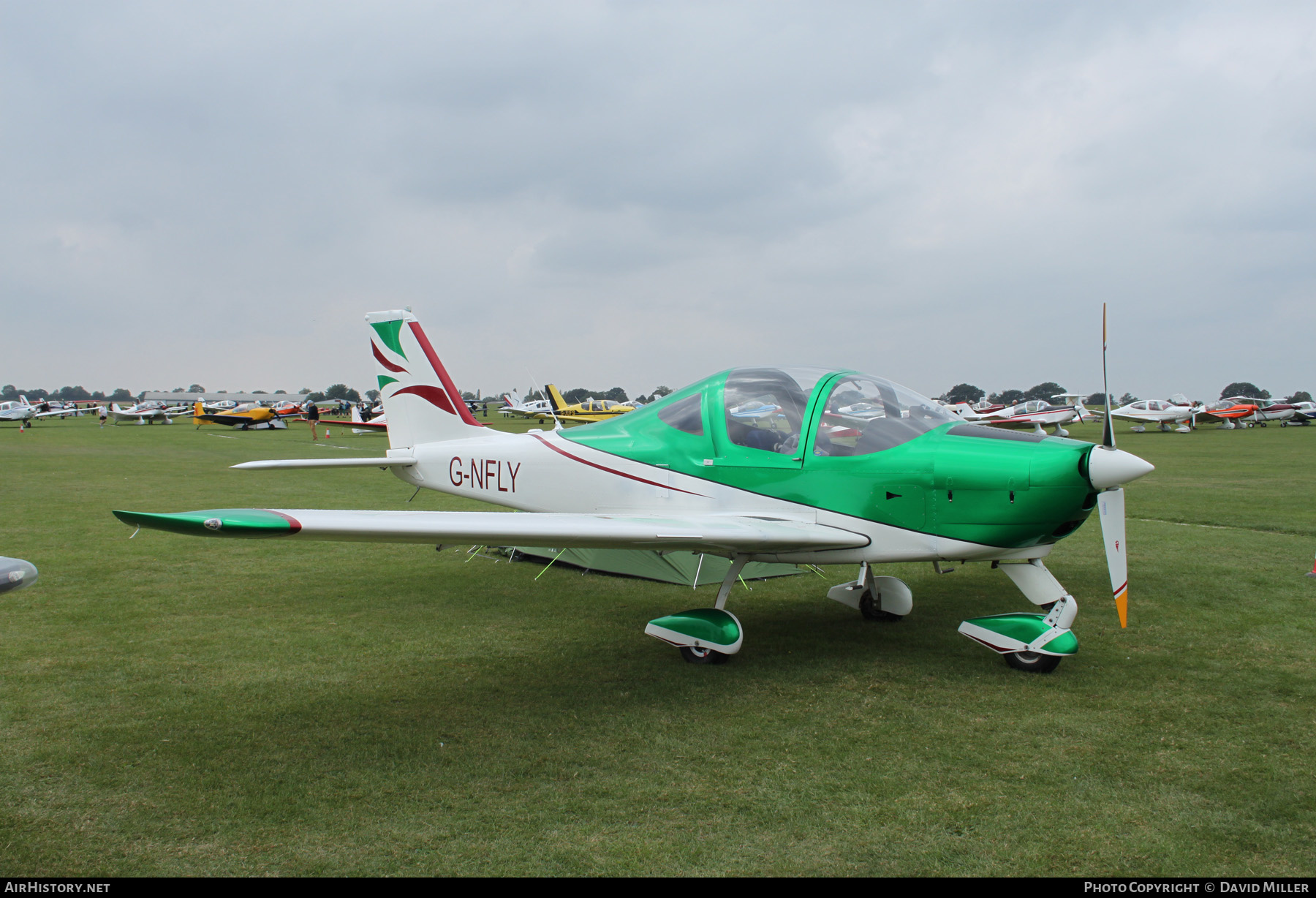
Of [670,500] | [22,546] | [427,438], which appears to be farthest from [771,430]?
[22,546]

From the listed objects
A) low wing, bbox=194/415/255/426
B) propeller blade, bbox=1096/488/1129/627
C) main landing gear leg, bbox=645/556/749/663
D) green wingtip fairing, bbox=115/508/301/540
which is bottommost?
main landing gear leg, bbox=645/556/749/663

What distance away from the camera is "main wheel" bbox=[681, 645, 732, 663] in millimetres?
A: 4852

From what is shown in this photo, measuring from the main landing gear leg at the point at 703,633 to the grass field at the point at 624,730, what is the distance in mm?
120

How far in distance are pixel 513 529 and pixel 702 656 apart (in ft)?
5.35

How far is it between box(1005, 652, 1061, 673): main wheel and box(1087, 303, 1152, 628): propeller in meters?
0.46

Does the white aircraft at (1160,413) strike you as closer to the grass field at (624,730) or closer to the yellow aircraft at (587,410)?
the yellow aircraft at (587,410)

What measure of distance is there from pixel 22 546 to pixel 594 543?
7.59m

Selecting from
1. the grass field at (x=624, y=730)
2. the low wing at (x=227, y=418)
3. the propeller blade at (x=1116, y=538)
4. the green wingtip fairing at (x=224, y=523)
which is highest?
the low wing at (x=227, y=418)

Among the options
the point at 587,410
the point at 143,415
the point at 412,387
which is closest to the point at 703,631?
the point at 412,387

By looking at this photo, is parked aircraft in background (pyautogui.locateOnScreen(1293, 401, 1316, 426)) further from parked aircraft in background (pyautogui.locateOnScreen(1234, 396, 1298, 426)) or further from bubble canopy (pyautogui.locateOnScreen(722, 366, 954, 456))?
bubble canopy (pyautogui.locateOnScreen(722, 366, 954, 456))

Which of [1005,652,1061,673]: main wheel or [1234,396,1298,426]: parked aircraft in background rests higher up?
[1234,396,1298,426]: parked aircraft in background

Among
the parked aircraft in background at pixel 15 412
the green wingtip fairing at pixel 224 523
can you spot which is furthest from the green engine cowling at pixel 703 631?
the parked aircraft in background at pixel 15 412

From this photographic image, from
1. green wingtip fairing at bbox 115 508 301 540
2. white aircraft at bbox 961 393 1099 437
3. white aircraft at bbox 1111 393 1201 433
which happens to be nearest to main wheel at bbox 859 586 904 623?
green wingtip fairing at bbox 115 508 301 540

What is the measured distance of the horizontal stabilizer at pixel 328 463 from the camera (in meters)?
5.85
